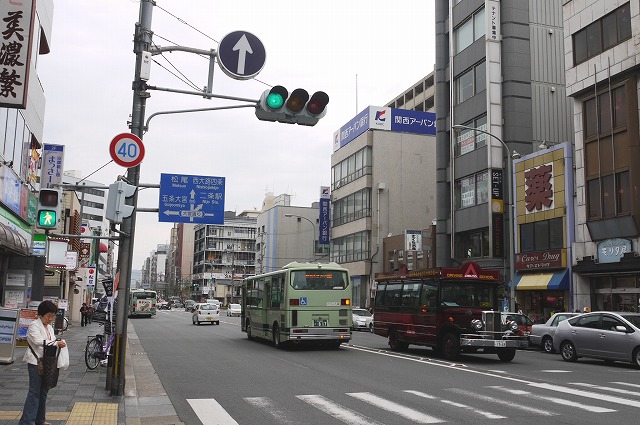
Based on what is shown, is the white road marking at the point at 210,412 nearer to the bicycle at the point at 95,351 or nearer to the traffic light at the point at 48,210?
the bicycle at the point at 95,351

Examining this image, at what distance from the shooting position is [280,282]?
23.4 meters

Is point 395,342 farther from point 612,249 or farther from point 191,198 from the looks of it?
point 612,249

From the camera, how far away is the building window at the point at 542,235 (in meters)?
33.1

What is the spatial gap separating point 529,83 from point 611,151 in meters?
12.4

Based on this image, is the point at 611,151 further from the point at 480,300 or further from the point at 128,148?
the point at 128,148

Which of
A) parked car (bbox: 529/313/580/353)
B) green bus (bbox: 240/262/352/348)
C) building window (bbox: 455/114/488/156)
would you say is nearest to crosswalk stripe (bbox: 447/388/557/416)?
green bus (bbox: 240/262/352/348)

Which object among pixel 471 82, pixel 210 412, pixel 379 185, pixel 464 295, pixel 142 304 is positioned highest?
pixel 471 82

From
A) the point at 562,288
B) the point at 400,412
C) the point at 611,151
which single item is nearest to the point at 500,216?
the point at 562,288

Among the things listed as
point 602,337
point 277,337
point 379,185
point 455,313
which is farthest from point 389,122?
point 602,337

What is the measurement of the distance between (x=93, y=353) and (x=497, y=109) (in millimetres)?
31831

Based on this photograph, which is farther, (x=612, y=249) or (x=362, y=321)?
(x=362, y=321)

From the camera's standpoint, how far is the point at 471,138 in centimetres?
4219

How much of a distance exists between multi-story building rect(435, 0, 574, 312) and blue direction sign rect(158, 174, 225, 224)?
24.6m

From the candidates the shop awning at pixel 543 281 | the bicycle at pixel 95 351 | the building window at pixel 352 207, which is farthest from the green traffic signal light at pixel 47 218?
the building window at pixel 352 207
